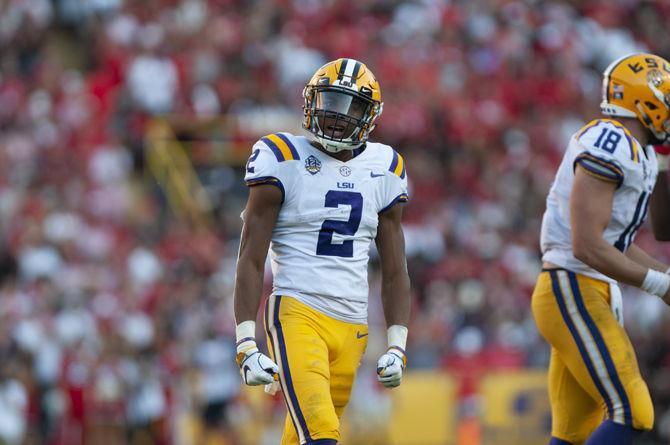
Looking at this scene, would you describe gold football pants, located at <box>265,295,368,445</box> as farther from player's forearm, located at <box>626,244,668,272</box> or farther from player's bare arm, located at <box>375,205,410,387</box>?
player's forearm, located at <box>626,244,668,272</box>

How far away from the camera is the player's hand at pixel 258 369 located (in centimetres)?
537

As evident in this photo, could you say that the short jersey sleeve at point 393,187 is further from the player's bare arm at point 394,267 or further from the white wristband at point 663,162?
the white wristband at point 663,162

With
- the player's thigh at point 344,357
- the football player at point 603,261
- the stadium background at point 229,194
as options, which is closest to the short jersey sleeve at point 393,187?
the player's thigh at point 344,357

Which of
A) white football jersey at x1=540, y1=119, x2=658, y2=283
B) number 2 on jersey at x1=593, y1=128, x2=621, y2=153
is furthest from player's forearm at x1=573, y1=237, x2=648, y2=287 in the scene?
number 2 on jersey at x1=593, y1=128, x2=621, y2=153

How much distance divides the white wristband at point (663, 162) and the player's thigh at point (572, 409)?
113 cm

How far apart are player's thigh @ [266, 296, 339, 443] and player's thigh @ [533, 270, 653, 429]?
4.08 ft

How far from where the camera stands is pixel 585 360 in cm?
598

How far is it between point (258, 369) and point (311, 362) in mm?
244

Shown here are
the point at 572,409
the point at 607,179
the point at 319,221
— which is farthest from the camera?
the point at 572,409

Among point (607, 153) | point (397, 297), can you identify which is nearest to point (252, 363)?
point (397, 297)

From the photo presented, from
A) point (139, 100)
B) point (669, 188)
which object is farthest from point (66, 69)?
point (669, 188)

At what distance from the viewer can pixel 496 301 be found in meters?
13.3

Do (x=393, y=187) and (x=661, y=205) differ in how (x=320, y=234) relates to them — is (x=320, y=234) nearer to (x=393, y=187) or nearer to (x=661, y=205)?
(x=393, y=187)

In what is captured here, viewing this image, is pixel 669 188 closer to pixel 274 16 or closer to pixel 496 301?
pixel 496 301
